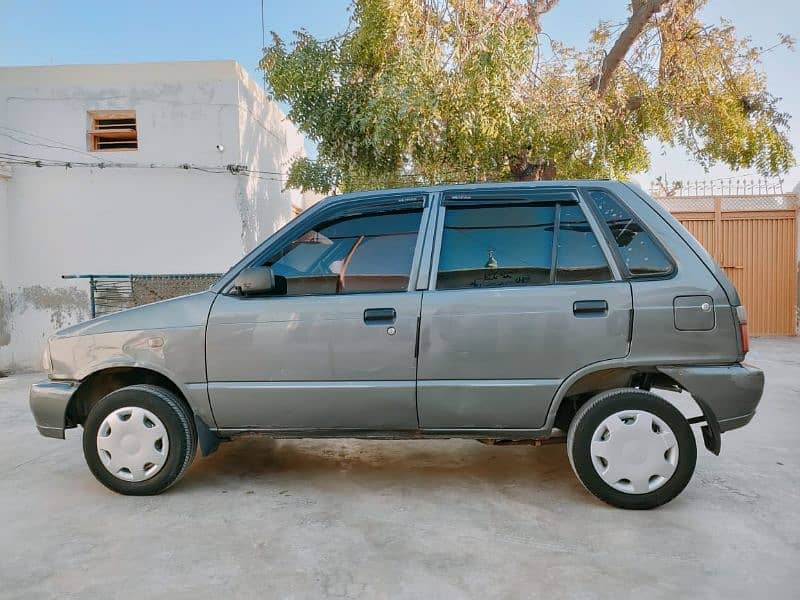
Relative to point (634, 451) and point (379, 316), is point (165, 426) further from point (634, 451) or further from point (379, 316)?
point (634, 451)

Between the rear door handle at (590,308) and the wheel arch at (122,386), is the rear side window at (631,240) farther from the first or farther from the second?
the wheel arch at (122,386)

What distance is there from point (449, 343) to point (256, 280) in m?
1.15

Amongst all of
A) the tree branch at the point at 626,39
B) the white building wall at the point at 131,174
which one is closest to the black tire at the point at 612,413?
the white building wall at the point at 131,174

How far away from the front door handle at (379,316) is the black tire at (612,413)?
118 cm

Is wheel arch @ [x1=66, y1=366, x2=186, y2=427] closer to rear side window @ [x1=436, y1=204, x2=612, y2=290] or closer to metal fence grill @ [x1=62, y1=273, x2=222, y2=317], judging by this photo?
rear side window @ [x1=436, y1=204, x2=612, y2=290]

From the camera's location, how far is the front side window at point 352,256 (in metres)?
3.52

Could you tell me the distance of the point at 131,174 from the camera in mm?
9516

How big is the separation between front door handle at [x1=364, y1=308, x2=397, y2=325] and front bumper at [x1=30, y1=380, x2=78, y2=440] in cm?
189

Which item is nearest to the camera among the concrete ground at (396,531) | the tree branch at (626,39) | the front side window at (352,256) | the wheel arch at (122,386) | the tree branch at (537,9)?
the concrete ground at (396,531)

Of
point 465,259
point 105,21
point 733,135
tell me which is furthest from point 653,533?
point 105,21

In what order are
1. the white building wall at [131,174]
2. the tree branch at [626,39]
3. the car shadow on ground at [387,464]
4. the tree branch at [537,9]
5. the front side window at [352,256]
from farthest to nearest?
the tree branch at [537,9] < the white building wall at [131,174] < the tree branch at [626,39] < the car shadow on ground at [387,464] < the front side window at [352,256]

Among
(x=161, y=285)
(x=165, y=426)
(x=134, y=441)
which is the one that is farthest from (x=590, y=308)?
(x=161, y=285)

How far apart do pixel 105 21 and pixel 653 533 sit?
39.7 feet

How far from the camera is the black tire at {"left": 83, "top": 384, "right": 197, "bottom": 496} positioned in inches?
140
